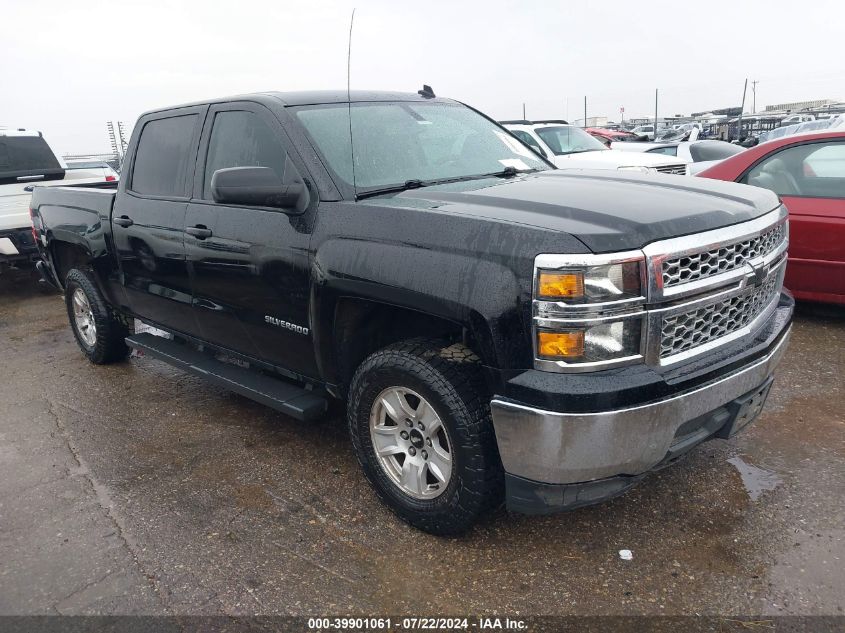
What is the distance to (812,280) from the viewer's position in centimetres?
518

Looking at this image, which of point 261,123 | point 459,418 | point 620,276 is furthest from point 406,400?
point 261,123

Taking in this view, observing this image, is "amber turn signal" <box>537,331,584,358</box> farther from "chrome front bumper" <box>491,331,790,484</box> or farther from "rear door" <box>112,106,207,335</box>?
"rear door" <box>112,106,207,335</box>

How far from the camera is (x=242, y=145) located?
3.68 m

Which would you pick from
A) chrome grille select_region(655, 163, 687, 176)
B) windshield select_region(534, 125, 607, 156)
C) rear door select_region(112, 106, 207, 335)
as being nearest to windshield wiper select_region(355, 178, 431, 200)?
rear door select_region(112, 106, 207, 335)

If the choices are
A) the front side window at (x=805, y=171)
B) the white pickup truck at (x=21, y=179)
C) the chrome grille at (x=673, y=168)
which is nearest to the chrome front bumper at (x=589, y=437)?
the front side window at (x=805, y=171)

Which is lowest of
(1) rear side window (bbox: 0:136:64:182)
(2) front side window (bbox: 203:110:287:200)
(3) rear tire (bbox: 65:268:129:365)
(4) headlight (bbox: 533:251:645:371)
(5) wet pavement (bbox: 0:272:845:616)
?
(5) wet pavement (bbox: 0:272:845:616)

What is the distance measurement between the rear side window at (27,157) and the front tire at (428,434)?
7.13 meters

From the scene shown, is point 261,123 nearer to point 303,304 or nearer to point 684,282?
point 303,304

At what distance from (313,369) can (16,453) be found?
199cm

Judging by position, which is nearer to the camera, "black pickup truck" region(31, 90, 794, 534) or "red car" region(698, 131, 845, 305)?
"black pickup truck" region(31, 90, 794, 534)

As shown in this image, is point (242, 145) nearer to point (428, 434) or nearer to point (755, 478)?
point (428, 434)

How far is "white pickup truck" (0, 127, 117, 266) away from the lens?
25.8 ft

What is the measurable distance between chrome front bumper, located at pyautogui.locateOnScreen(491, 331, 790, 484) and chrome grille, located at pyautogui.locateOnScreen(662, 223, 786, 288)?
0.40 meters

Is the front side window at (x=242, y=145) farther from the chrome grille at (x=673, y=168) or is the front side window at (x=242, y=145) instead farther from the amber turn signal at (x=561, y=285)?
the chrome grille at (x=673, y=168)
